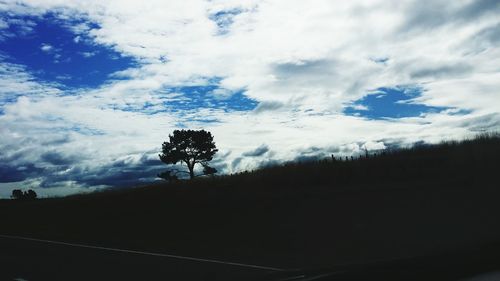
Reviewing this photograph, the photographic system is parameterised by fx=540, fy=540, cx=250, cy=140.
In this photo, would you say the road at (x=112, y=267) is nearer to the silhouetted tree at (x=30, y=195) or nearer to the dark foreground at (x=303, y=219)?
the dark foreground at (x=303, y=219)

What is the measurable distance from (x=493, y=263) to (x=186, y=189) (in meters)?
27.3

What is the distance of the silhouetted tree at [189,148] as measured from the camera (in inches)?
2726

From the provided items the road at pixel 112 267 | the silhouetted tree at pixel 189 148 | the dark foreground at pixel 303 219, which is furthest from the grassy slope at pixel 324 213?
the silhouetted tree at pixel 189 148

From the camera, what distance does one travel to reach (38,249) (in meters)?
17.4

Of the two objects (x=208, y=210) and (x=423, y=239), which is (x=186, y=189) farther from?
(x=423, y=239)

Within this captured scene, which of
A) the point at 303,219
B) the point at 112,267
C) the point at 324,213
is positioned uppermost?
the point at 324,213

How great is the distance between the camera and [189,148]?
232 ft

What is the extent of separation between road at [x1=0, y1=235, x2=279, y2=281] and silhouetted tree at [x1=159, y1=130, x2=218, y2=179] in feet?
174

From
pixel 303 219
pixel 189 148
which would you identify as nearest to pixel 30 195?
pixel 189 148

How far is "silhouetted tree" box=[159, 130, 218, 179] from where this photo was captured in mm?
69250

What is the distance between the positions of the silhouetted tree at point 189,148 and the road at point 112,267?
53.1 meters

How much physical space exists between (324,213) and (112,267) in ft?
27.6

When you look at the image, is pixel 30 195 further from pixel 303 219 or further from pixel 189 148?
pixel 303 219

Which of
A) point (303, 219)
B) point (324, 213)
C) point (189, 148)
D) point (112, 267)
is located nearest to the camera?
point (112, 267)
